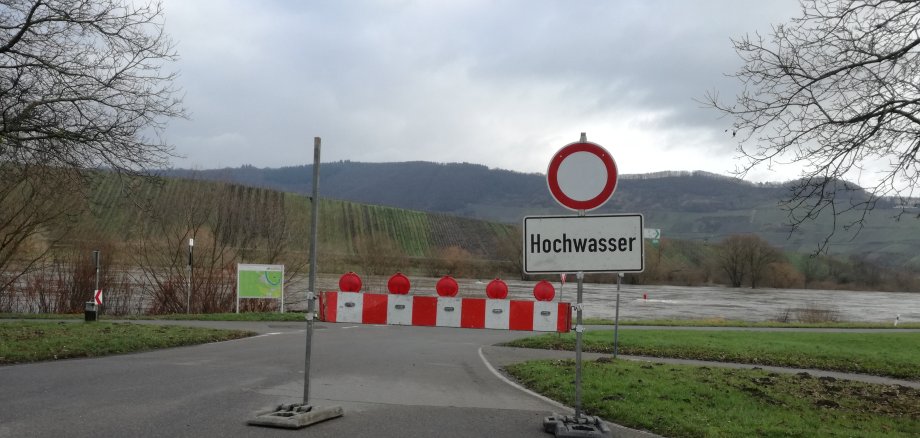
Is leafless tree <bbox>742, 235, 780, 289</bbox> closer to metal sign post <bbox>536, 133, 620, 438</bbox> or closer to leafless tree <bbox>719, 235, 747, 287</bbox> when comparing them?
leafless tree <bbox>719, 235, 747, 287</bbox>

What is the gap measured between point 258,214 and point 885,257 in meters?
111

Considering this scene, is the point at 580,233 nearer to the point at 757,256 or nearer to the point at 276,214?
the point at 276,214

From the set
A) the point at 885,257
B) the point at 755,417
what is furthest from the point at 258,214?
the point at 885,257

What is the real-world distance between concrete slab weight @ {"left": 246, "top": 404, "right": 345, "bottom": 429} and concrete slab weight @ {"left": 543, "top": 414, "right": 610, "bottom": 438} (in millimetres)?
2050

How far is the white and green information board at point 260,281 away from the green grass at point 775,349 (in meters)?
13.1

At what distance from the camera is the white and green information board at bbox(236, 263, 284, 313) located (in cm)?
2711

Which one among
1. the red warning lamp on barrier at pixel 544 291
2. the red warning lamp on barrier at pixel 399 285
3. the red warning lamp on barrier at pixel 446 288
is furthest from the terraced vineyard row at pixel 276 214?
the red warning lamp on barrier at pixel 544 291

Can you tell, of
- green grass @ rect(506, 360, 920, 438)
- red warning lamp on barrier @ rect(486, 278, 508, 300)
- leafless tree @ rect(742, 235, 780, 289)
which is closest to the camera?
green grass @ rect(506, 360, 920, 438)

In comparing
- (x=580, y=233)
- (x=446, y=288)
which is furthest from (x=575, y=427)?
(x=446, y=288)

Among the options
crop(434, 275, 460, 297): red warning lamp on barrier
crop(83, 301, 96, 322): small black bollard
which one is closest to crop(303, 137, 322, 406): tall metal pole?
crop(434, 275, 460, 297): red warning lamp on barrier

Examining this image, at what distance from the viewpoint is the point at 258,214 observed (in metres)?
37.6

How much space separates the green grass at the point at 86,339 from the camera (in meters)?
11.5

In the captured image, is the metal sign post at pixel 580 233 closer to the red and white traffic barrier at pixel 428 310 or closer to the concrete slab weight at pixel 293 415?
the red and white traffic barrier at pixel 428 310

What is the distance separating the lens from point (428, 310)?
8.12 meters
